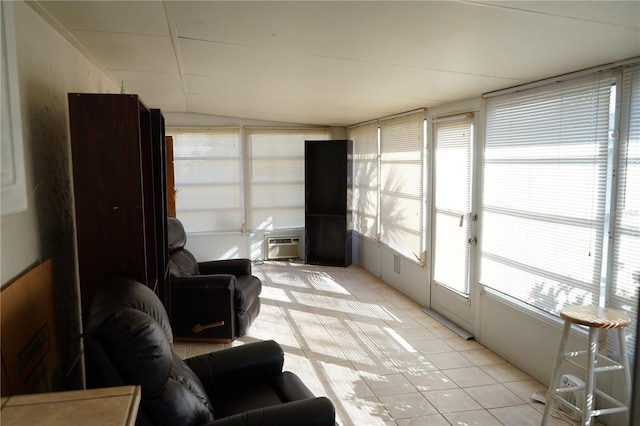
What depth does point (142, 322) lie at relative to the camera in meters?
1.54

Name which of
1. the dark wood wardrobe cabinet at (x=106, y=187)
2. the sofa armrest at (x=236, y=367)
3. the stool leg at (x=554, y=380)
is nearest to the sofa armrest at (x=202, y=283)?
the sofa armrest at (x=236, y=367)

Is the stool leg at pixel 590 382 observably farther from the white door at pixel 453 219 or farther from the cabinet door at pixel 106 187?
the cabinet door at pixel 106 187

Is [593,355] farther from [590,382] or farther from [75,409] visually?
[75,409]

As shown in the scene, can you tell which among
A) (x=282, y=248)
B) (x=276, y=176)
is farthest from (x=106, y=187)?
(x=282, y=248)

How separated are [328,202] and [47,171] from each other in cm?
496

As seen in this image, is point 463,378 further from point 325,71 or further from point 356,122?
point 356,122

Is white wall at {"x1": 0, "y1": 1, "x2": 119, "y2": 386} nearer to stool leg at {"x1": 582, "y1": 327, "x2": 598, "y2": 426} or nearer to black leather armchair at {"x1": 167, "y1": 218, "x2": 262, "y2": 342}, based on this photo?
black leather armchair at {"x1": 167, "y1": 218, "x2": 262, "y2": 342}

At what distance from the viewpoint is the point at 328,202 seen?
6832 mm

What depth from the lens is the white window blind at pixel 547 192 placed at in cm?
276

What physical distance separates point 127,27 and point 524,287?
10.3ft

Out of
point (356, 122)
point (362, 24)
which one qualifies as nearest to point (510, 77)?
point (362, 24)

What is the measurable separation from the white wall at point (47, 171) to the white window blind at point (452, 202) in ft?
10.3

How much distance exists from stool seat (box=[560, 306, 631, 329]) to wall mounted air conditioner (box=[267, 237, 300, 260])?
16.5ft

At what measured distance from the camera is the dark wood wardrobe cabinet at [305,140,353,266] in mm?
6676
